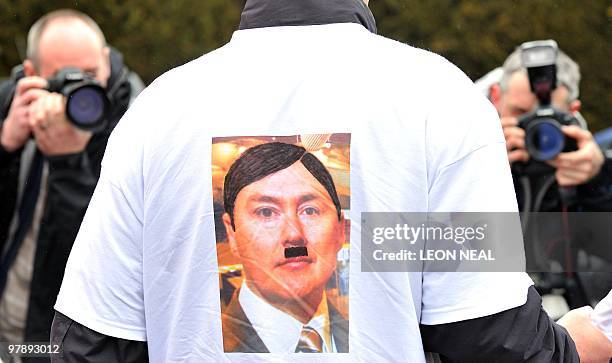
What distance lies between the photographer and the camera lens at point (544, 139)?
10.9 ft

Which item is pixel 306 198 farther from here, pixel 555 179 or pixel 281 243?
pixel 555 179

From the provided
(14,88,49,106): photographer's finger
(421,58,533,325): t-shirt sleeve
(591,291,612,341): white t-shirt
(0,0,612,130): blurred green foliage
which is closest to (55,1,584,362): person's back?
(421,58,533,325): t-shirt sleeve

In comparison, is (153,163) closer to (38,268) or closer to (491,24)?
(38,268)

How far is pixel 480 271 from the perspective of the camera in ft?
5.63

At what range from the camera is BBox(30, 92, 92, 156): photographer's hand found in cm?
335

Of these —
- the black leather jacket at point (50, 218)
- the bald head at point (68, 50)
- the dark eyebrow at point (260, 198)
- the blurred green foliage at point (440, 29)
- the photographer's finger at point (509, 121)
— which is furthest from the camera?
the blurred green foliage at point (440, 29)

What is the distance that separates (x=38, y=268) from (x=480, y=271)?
6.18 ft

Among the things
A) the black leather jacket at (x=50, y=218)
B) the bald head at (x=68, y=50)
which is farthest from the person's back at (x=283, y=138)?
the bald head at (x=68, y=50)

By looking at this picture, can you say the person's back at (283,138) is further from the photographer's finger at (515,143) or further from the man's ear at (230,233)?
the photographer's finger at (515,143)

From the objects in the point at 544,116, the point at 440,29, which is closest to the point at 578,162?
the point at 544,116

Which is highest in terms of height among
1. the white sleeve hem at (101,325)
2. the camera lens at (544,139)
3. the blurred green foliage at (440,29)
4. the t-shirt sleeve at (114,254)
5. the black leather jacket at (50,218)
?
the blurred green foliage at (440,29)

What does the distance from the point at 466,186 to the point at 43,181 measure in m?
1.93

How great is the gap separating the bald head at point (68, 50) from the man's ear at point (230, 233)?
1.86 metres

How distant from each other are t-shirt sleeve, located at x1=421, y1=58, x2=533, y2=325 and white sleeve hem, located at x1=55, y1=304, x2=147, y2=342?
19.1 inches
